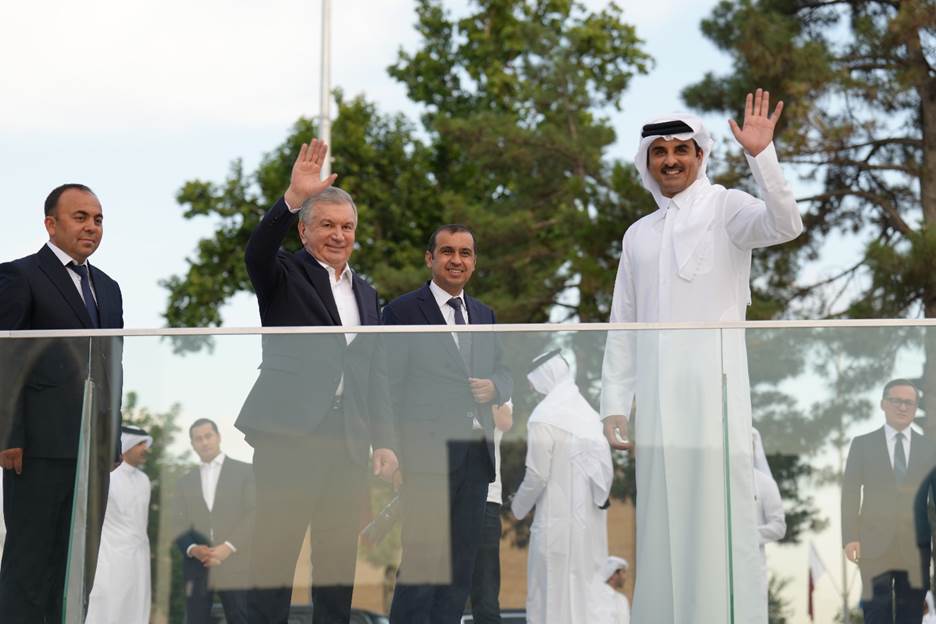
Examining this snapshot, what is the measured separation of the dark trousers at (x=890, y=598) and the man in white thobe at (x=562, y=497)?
3.11 feet

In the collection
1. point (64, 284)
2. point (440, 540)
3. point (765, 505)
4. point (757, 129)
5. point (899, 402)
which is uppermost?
point (757, 129)

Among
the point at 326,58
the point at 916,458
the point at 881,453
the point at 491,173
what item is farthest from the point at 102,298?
the point at 491,173

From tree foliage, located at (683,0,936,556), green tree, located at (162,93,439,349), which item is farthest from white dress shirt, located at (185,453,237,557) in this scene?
green tree, located at (162,93,439,349)

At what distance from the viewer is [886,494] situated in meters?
5.67

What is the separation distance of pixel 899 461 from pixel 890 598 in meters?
0.50

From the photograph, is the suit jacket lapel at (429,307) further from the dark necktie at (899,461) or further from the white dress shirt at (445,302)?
the dark necktie at (899,461)

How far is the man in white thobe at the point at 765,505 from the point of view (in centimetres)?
558

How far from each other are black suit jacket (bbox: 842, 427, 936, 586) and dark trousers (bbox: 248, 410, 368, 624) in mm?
1780

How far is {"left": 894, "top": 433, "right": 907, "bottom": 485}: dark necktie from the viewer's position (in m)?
5.67

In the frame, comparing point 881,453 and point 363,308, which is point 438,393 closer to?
point 363,308

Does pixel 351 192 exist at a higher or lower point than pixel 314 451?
higher

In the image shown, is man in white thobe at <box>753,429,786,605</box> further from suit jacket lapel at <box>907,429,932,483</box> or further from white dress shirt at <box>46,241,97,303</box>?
white dress shirt at <box>46,241,97,303</box>

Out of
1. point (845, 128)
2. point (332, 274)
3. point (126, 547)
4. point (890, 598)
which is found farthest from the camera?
point (845, 128)

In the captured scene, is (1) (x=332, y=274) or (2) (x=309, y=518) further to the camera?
(1) (x=332, y=274)
